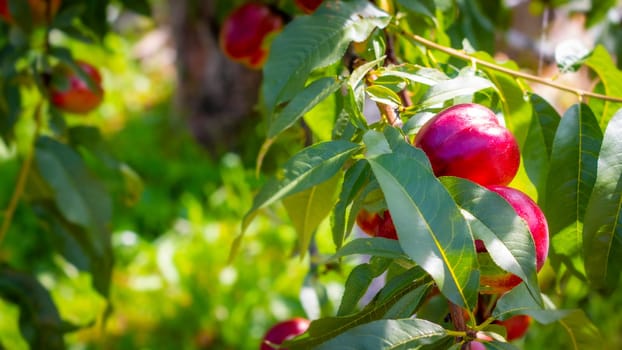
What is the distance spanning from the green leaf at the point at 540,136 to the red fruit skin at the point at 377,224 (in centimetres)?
17

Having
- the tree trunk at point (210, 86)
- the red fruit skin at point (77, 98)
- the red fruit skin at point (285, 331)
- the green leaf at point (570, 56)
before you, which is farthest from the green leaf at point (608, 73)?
the tree trunk at point (210, 86)

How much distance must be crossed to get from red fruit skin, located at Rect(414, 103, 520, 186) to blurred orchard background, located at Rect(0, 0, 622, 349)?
360 millimetres

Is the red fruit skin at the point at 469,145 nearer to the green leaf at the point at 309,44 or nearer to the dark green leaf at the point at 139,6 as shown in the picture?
the green leaf at the point at 309,44

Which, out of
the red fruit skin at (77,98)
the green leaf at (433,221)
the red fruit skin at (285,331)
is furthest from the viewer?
the red fruit skin at (77,98)

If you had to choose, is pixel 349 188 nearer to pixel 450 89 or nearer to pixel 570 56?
pixel 450 89

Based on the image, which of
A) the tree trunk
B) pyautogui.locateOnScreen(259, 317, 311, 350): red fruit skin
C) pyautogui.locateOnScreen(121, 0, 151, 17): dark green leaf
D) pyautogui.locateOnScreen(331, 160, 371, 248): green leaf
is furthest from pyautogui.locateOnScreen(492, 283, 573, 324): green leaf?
the tree trunk

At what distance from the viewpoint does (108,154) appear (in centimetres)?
96

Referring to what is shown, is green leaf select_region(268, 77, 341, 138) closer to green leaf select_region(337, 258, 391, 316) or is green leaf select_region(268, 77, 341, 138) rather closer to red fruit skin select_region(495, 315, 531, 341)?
green leaf select_region(337, 258, 391, 316)

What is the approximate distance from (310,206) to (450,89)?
0.14 metres

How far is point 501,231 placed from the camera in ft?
1.43

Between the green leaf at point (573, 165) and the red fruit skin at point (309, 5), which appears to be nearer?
the green leaf at point (573, 165)

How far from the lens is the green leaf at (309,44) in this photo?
0.55 meters

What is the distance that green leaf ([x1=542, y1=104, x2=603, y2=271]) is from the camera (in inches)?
23.0

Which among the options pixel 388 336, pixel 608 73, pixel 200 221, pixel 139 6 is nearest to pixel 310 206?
pixel 388 336
